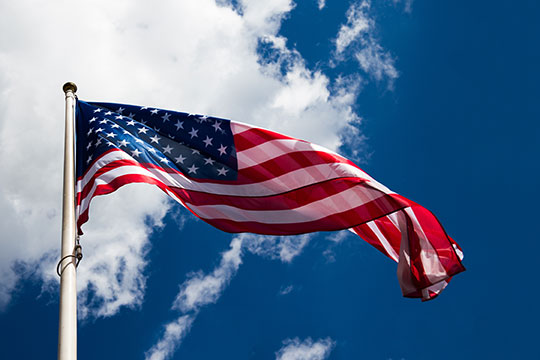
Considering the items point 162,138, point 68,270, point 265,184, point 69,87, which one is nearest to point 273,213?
point 265,184

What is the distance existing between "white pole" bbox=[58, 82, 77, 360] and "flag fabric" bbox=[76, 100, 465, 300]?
1.61ft

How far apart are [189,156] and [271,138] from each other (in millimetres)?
1942

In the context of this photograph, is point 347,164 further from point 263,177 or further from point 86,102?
point 86,102

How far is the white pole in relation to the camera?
26.1 ft

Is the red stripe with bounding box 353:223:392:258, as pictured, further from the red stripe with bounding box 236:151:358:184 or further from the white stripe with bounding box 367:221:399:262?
the red stripe with bounding box 236:151:358:184

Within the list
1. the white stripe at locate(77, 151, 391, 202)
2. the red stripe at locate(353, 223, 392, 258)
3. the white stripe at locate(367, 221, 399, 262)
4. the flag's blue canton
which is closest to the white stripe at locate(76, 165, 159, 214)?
the flag's blue canton

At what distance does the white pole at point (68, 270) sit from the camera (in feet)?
26.1

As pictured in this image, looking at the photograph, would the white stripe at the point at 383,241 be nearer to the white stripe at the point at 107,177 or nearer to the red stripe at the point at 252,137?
the red stripe at the point at 252,137

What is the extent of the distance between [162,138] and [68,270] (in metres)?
4.49

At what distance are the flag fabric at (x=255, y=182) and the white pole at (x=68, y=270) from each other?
0.49 metres

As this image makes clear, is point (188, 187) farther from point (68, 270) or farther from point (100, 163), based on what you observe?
point (68, 270)

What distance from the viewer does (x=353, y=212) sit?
11.4m

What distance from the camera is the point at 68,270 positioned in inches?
353

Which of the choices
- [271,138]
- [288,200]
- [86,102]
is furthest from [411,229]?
[86,102]
